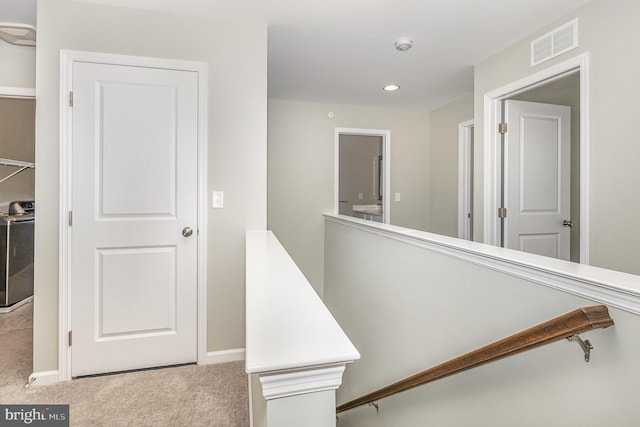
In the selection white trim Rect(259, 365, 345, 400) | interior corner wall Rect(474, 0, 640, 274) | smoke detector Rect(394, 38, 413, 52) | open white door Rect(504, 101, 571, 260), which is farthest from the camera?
open white door Rect(504, 101, 571, 260)

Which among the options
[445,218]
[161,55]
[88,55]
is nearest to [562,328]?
[161,55]

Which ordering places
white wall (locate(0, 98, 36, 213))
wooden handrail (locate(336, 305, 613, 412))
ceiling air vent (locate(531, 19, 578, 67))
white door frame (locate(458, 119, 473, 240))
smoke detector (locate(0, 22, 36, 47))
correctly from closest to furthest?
1. wooden handrail (locate(336, 305, 613, 412))
2. ceiling air vent (locate(531, 19, 578, 67))
3. smoke detector (locate(0, 22, 36, 47))
4. white door frame (locate(458, 119, 473, 240))
5. white wall (locate(0, 98, 36, 213))

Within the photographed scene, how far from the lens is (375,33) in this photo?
2.48 m

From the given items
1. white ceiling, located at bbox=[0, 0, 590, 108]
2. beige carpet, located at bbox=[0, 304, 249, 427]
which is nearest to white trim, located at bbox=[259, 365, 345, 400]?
beige carpet, located at bbox=[0, 304, 249, 427]

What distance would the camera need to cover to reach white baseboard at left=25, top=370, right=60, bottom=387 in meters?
2.03

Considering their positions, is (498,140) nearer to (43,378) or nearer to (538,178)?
(538,178)

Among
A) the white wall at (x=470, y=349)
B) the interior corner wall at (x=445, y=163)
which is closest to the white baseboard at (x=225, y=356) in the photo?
the white wall at (x=470, y=349)

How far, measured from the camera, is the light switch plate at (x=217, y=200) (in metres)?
2.29

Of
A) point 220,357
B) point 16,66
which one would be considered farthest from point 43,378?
point 16,66

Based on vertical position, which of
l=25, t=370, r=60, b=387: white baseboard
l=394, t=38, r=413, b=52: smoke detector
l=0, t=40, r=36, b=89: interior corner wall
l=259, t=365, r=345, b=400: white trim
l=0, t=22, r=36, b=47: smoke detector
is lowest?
l=25, t=370, r=60, b=387: white baseboard

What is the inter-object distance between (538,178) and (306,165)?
2.46 meters

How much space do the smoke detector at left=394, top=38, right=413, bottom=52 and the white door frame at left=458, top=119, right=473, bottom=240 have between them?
176cm

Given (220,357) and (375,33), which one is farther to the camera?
(375,33)

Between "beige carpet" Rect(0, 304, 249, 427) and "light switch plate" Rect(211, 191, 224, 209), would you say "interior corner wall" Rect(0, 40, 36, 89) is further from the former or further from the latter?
"beige carpet" Rect(0, 304, 249, 427)
